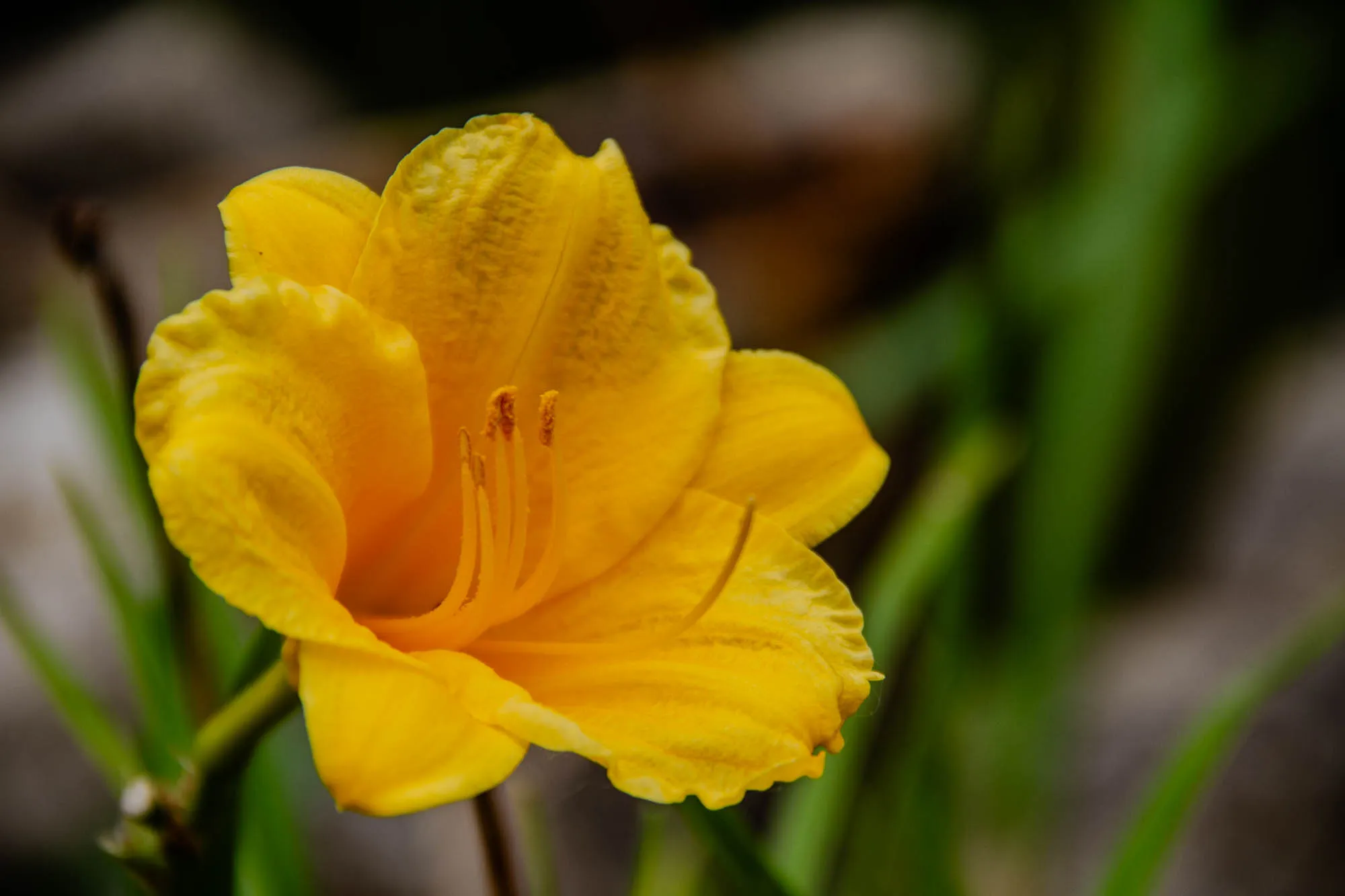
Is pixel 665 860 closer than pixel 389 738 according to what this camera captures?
No

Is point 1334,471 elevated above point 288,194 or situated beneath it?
situated beneath

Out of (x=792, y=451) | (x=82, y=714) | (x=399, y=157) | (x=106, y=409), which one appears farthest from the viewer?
(x=399, y=157)

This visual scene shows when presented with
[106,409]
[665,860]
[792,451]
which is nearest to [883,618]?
[792,451]

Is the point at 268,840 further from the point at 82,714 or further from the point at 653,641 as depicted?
the point at 653,641

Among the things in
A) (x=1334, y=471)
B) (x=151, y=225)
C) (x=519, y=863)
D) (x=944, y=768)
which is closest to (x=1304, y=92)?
(x=1334, y=471)

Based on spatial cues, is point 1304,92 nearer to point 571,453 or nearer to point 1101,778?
point 1101,778

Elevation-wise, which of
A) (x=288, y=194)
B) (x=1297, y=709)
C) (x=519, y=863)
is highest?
(x=288, y=194)

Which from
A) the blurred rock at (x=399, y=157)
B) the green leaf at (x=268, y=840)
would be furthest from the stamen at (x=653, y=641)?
the blurred rock at (x=399, y=157)
